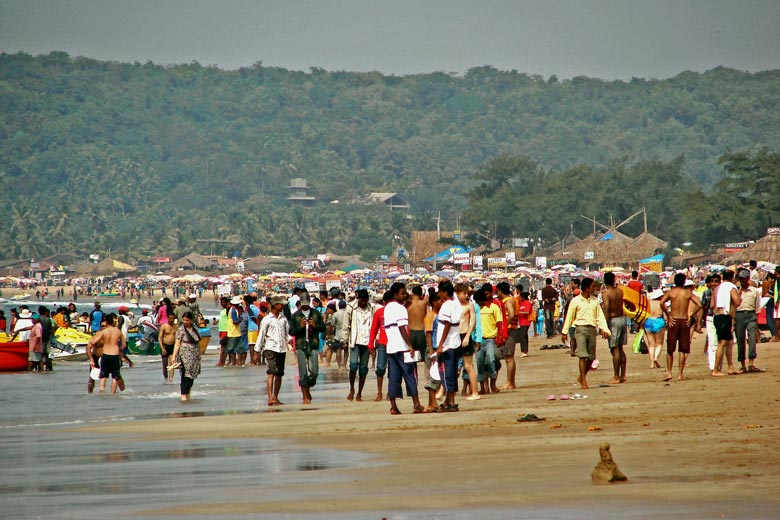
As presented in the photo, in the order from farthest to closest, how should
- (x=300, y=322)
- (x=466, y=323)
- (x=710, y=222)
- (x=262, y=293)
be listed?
(x=262, y=293) < (x=710, y=222) < (x=300, y=322) < (x=466, y=323)

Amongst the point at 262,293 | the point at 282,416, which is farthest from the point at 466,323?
the point at 262,293

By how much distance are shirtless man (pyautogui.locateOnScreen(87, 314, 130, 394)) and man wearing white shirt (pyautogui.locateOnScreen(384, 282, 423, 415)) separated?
6226mm

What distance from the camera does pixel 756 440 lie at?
30.8ft

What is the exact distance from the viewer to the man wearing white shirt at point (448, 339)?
12945mm

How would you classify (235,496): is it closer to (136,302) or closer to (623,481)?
(623,481)

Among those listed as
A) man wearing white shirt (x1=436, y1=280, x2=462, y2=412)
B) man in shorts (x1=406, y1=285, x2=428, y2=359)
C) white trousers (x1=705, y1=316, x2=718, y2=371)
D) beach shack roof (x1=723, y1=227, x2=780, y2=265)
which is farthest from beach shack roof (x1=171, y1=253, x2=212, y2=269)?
man wearing white shirt (x1=436, y1=280, x2=462, y2=412)

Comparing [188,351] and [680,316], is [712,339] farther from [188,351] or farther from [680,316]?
[188,351]

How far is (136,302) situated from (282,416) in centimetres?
8480

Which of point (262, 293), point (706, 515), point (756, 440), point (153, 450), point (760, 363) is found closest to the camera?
point (706, 515)

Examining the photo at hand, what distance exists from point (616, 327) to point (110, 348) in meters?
7.22

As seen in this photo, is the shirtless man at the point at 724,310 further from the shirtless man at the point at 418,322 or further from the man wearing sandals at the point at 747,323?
the shirtless man at the point at 418,322

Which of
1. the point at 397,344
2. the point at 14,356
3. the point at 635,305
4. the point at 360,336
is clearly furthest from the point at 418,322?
the point at 14,356

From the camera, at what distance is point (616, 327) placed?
15.2 metres

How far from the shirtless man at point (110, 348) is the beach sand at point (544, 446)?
3999 millimetres
